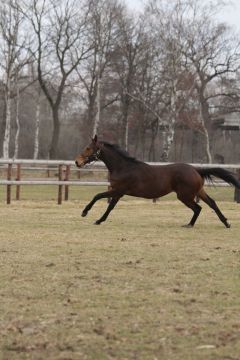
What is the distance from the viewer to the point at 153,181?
1146 cm

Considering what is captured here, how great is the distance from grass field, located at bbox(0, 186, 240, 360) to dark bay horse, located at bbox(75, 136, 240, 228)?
91 cm

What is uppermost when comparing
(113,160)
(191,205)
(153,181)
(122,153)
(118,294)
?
(122,153)

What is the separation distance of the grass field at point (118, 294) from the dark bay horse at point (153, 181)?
2.98 ft

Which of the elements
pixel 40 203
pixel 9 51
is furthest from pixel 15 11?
pixel 40 203

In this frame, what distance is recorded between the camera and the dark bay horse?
1141 centimetres

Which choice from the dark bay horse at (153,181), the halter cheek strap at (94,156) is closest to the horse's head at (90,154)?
the halter cheek strap at (94,156)

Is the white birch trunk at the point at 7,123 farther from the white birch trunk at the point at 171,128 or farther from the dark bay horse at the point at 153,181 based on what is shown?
the dark bay horse at the point at 153,181

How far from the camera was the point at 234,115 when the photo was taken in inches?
2101

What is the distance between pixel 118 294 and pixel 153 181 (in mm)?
5961

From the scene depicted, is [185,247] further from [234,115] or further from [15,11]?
[234,115]

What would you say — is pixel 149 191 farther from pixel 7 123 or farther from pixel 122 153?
pixel 7 123

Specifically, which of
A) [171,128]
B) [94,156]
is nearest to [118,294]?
[94,156]

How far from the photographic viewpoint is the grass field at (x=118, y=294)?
13.9 feet

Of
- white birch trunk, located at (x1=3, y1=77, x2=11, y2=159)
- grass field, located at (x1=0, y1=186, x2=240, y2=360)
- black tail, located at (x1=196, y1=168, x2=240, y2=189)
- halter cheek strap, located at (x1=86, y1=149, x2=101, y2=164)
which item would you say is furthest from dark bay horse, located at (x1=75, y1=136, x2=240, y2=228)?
white birch trunk, located at (x1=3, y1=77, x2=11, y2=159)
